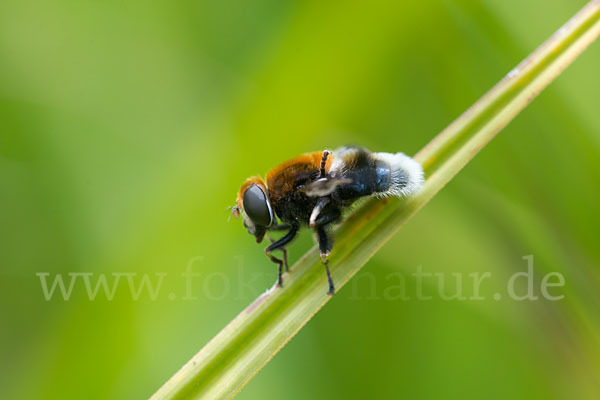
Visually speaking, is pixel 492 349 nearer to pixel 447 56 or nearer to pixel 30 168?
pixel 447 56

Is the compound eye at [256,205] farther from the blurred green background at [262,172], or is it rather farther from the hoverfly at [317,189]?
the blurred green background at [262,172]

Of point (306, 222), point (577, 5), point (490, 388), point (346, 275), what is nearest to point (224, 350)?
point (346, 275)

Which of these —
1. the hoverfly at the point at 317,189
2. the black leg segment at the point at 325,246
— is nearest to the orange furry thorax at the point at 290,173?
the hoverfly at the point at 317,189

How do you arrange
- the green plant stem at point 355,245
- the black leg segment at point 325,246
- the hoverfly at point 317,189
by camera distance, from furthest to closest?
the hoverfly at point 317,189
the black leg segment at point 325,246
the green plant stem at point 355,245

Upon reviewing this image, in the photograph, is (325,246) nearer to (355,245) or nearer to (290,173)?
(355,245)

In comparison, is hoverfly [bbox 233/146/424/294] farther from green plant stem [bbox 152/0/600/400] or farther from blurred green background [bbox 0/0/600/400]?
blurred green background [bbox 0/0/600/400]
